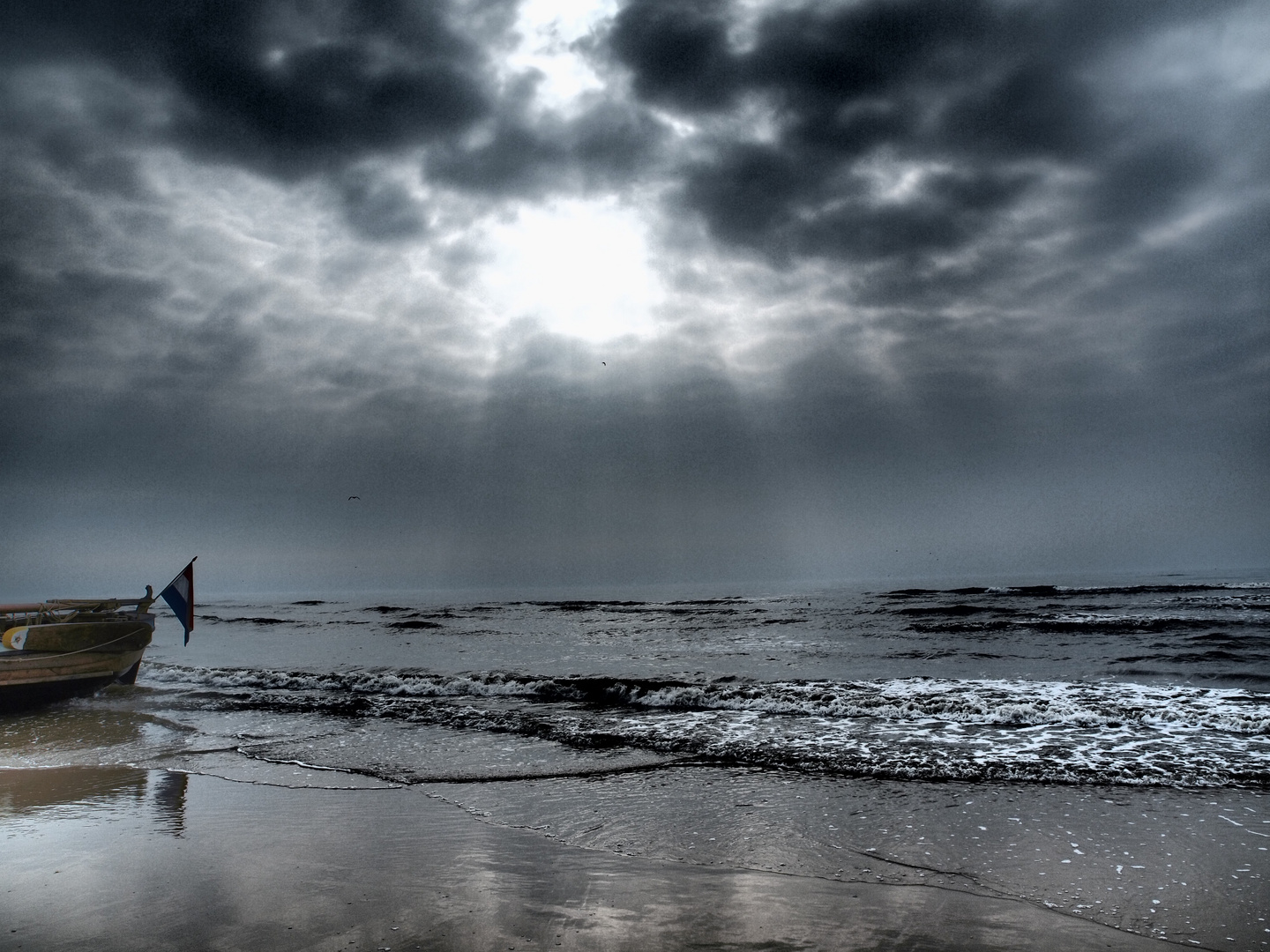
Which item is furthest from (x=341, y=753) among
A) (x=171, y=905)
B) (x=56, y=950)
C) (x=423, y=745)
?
(x=56, y=950)

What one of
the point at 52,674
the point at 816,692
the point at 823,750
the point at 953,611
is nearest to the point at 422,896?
the point at 823,750

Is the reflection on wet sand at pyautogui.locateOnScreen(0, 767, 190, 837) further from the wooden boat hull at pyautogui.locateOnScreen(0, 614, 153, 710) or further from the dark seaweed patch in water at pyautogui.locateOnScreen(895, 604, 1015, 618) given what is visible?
the dark seaweed patch in water at pyautogui.locateOnScreen(895, 604, 1015, 618)

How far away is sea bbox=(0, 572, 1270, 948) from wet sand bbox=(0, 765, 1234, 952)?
0.38 meters

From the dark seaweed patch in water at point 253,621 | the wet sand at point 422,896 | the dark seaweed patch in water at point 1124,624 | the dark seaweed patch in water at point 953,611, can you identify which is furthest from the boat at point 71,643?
the dark seaweed patch in water at point 953,611

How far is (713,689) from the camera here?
18266 mm

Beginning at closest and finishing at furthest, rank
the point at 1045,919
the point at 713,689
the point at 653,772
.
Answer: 1. the point at 1045,919
2. the point at 653,772
3. the point at 713,689

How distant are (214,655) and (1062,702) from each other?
3539 centimetres

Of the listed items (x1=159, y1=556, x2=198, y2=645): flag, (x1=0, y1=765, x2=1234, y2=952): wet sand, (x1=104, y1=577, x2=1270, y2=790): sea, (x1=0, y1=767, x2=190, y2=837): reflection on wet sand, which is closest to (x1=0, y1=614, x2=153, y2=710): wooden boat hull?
(x1=104, y1=577, x2=1270, y2=790): sea

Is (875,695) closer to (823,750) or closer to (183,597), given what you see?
(823,750)

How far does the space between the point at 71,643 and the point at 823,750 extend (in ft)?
68.2

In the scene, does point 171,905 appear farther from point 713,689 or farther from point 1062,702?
point 1062,702

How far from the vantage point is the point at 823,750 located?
1182 cm

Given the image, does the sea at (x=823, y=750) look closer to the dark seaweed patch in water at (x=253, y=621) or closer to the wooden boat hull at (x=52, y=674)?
the wooden boat hull at (x=52, y=674)

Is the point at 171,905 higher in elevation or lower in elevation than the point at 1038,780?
higher
